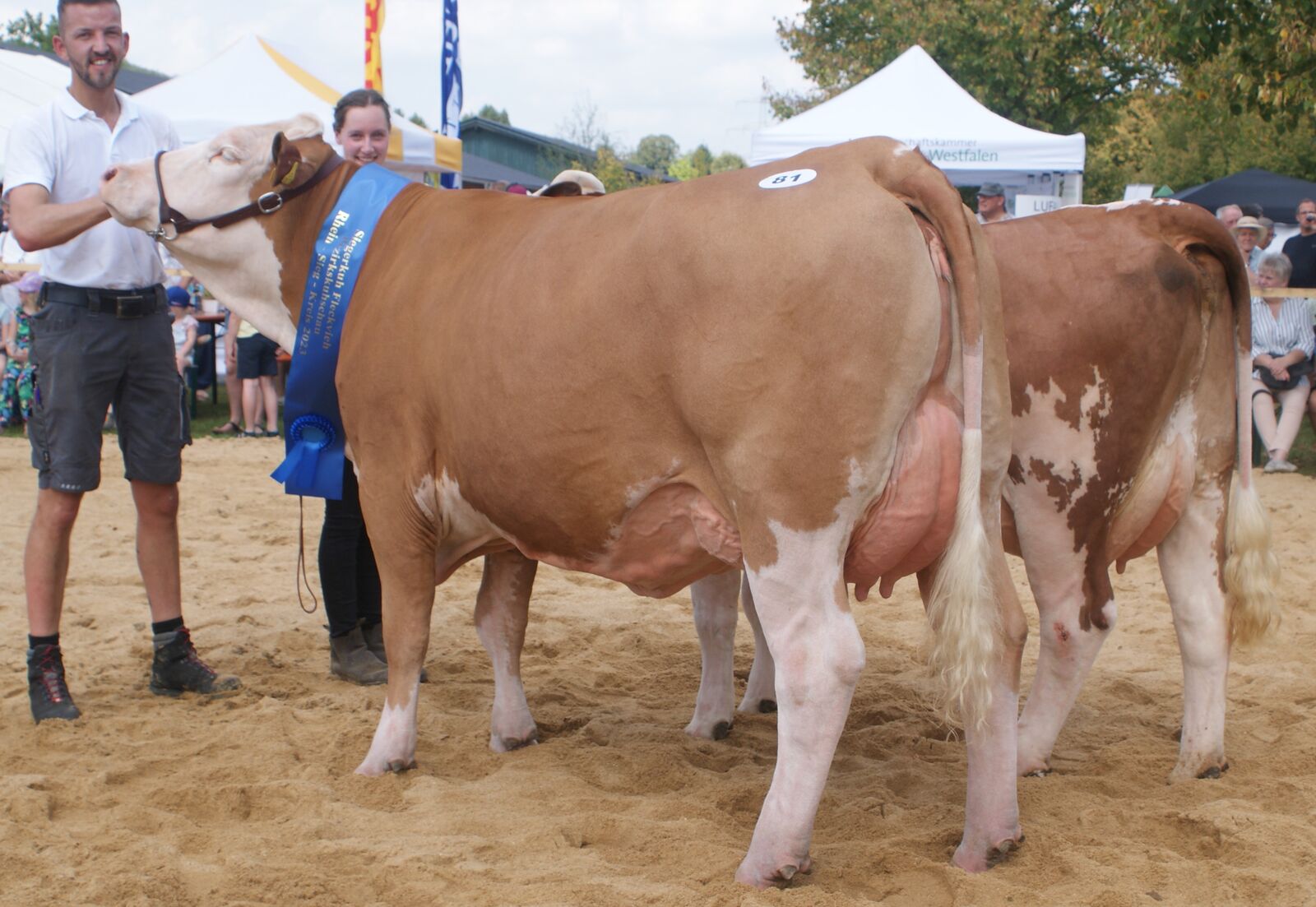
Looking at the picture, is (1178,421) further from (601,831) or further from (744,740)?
(601,831)


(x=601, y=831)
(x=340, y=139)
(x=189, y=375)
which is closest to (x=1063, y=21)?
(x=189, y=375)

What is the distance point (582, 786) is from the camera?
3.53 m

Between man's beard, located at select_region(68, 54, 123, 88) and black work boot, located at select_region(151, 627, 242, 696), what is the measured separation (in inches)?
75.2

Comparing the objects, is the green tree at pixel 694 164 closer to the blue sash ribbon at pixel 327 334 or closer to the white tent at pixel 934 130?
the white tent at pixel 934 130

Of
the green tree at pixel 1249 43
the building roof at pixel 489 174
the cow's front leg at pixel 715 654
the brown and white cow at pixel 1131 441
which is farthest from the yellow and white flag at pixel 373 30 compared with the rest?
the building roof at pixel 489 174

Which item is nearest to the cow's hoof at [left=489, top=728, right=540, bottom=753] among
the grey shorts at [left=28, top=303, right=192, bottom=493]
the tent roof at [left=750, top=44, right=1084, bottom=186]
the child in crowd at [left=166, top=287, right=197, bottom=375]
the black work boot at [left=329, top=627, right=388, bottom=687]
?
the black work boot at [left=329, top=627, right=388, bottom=687]

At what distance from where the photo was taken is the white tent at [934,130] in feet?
44.1

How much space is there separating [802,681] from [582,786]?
41.7 inches

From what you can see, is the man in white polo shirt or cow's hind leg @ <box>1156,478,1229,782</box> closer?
cow's hind leg @ <box>1156,478,1229,782</box>

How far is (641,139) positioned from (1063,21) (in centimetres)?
6406

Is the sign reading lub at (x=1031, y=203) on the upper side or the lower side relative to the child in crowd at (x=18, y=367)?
upper

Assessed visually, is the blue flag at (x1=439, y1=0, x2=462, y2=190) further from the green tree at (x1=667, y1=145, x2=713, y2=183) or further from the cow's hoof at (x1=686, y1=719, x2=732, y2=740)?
the green tree at (x1=667, y1=145, x2=713, y2=183)

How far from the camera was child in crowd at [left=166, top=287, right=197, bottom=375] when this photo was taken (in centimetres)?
1109

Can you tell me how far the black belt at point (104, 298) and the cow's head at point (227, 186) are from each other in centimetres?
34
